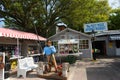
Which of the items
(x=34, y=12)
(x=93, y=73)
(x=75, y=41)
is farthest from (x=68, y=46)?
(x=93, y=73)

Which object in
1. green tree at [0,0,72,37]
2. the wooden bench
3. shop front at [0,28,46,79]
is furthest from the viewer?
green tree at [0,0,72,37]

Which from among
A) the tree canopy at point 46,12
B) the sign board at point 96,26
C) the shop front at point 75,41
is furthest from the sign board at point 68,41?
the tree canopy at point 46,12

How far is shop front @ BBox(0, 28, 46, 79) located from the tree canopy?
166 inches

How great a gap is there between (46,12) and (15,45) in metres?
10.1

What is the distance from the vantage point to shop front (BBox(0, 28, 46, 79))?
48.1 feet

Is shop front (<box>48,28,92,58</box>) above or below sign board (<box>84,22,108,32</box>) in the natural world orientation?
below

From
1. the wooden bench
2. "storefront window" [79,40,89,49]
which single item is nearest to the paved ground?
the wooden bench

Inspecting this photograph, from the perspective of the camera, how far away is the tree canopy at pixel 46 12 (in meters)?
25.3

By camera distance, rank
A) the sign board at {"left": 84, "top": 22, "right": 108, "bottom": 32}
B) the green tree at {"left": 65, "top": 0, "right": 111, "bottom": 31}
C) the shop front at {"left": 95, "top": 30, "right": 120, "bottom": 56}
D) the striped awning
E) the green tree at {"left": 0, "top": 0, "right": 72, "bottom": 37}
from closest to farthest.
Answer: the green tree at {"left": 0, "top": 0, "right": 72, "bottom": 37}
the sign board at {"left": 84, "top": 22, "right": 108, "bottom": 32}
the green tree at {"left": 65, "top": 0, "right": 111, "bottom": 31}
the striped awning
the shop front at {"left": 95, "top": 30, "right": 120, "bottom": 56}

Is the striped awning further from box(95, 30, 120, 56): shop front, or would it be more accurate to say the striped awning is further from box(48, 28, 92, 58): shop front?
box(48, 28, 92, 58): shop front

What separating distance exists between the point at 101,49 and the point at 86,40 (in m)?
11.8

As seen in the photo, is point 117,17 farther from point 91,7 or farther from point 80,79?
point 80,79

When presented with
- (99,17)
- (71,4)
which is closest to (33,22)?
(71,4)

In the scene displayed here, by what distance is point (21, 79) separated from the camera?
1143cm
